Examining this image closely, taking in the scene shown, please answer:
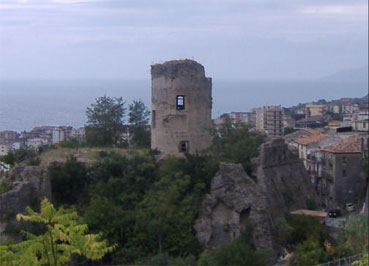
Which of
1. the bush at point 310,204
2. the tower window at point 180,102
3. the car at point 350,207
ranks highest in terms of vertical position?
the tower window at point 180,102

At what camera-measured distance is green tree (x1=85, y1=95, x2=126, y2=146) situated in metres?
24.7

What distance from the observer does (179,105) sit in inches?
810

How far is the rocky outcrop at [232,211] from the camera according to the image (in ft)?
56.4

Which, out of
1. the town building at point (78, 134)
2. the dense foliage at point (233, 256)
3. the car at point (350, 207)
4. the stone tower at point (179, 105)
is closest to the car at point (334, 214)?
the car at point (350, 207)

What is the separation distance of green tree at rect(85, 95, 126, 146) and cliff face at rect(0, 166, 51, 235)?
7390 millimetres

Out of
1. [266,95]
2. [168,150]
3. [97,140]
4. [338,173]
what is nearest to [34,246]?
[168,150]

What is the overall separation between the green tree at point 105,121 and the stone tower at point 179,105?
14.1 ft

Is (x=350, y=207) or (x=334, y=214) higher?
(x=334, y=214)

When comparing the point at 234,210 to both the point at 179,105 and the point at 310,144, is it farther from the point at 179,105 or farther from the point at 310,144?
the point at 310,144

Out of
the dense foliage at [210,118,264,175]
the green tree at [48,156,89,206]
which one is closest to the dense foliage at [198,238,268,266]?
the dense foliage at [210,118,264,175]

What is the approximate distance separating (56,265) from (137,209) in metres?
8.82

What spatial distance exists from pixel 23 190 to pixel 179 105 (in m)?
6.54

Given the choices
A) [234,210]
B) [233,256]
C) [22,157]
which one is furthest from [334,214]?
[22,157]

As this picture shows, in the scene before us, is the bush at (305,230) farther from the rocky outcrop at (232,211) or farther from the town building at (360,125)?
the town building at (360,125)
